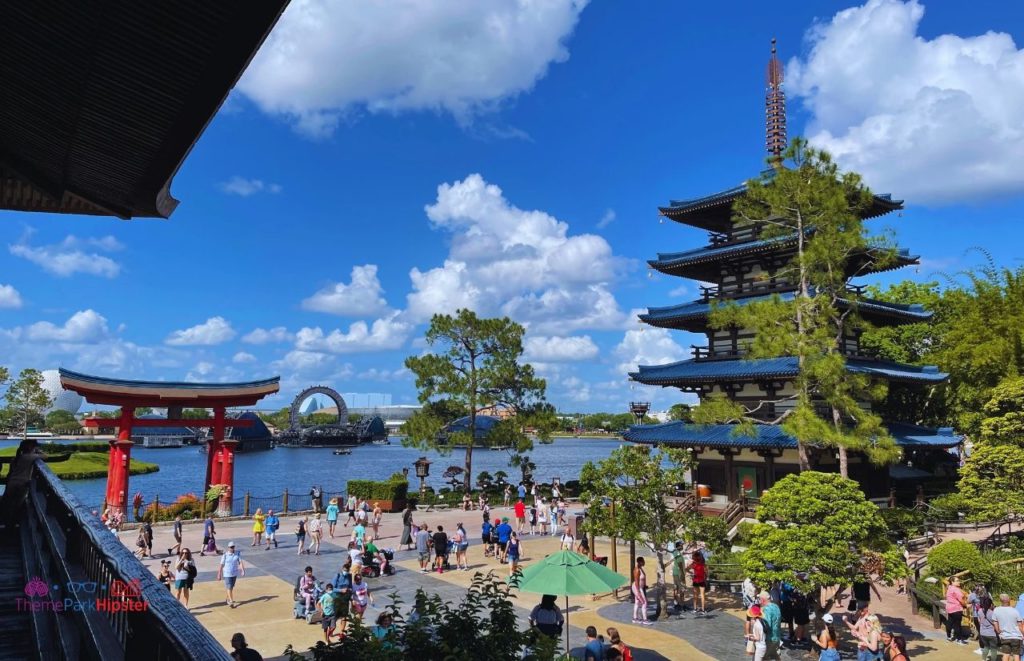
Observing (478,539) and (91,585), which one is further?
(478,539)

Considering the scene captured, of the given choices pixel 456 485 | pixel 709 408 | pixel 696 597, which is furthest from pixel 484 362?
pixel 696 597

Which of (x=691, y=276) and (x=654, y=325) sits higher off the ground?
(x=691, y=276)

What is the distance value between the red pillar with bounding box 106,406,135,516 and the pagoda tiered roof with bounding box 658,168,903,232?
28068 mm

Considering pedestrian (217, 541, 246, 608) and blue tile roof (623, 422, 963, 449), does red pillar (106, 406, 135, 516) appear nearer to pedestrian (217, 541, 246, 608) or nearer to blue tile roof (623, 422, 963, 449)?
pedestrian (217, 541, 246, 608)

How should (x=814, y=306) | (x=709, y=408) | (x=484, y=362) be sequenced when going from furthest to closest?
(x=484, y=362), (x=709, y=408), (x=814, y=306)

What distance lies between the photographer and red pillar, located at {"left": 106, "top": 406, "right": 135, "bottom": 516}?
29.4 meters

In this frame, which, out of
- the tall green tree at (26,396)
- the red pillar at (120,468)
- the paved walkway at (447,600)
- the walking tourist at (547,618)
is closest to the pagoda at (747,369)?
the paved walkway at (447,600)

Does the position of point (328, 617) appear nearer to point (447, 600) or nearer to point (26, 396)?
point (447, 600)

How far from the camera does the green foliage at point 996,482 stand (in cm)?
2038

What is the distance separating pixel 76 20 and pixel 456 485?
4268 cm

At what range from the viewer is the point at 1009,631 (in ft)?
40.6

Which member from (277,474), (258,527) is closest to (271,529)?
(258,527)

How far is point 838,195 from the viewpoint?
2195 centimetres

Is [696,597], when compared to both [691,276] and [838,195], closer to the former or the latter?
[838,195]
